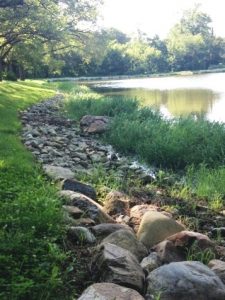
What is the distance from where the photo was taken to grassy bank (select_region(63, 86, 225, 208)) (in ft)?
31.9

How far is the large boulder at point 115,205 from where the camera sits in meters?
7.33

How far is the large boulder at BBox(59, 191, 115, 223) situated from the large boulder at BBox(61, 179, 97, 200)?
1.90 feet

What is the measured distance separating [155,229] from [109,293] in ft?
7.51

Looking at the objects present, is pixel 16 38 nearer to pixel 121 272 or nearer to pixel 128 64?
pixel 121 272

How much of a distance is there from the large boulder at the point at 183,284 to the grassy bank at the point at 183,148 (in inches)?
170

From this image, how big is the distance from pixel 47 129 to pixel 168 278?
1167 centimetres

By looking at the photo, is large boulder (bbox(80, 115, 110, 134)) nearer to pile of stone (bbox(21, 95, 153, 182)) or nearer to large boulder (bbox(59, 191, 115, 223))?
pile of stone (bbox(21, 95, 153, 182))

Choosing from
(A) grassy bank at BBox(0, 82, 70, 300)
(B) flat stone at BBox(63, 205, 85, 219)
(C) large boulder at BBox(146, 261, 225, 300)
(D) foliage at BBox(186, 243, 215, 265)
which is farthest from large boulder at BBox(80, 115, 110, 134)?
(C) large boulder at BBox(146, 261, 225, 300)

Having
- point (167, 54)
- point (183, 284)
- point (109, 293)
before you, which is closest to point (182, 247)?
point (183, 284)

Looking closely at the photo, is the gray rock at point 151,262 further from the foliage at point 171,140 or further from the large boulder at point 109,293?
the foliage at point 171,140

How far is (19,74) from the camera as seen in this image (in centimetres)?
5672

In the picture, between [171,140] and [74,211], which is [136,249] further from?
[171,140]

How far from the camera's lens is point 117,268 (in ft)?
14.7

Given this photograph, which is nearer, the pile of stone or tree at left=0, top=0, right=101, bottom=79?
the pile of stone
